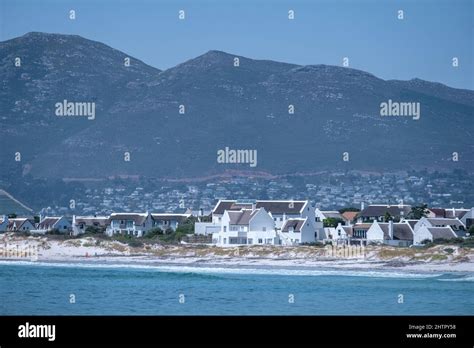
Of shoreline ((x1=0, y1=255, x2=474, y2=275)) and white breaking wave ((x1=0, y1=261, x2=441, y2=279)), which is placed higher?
shoreline ((x1=0, y1=255, x2=474, y2=275))

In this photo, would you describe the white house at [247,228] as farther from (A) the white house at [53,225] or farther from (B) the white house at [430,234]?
(A) the white house at [53,225]

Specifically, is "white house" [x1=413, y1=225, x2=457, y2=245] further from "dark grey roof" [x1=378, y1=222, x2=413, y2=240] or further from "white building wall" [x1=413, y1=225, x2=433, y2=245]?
"dark grey roof" [x1=378, y1=222, x2=413, y2=240]

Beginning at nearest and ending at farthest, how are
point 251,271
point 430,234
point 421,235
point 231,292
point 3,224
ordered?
point 231,292, point 251,271, point 430,234, point 421,235, point 3,224

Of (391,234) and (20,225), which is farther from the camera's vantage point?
(20,225)

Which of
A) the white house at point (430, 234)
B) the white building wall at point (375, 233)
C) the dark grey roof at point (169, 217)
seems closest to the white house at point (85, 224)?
the dark grey roof at point (169, 217)

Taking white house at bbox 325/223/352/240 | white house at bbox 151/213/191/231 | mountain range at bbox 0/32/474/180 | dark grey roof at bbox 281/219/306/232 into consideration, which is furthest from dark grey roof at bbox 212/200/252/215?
mountain range at bbox 0/32/474/180

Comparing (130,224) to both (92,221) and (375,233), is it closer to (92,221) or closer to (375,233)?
(92,221)

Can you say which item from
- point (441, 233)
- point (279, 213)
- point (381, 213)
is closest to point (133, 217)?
point (279, 213)

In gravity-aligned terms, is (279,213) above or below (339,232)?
above
